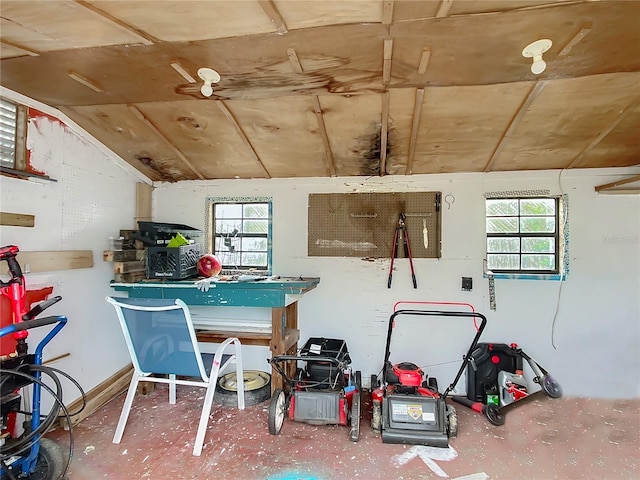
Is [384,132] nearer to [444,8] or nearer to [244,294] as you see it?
[444,8]

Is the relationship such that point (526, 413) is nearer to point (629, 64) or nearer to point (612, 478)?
point (612, 478)

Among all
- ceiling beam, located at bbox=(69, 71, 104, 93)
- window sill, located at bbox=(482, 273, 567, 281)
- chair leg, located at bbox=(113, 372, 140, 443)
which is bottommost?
chair leg, located at bbox=(113, 372, 140, 443)

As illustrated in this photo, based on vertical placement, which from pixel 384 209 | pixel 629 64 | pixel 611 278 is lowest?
pixel 611 278

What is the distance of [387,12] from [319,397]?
2.51m

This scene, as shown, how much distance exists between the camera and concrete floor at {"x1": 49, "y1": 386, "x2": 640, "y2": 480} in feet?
6.82

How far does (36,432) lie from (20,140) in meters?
1.87

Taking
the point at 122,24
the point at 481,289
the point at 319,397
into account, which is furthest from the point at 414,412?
the point at 122,24

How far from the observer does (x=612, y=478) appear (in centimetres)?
202

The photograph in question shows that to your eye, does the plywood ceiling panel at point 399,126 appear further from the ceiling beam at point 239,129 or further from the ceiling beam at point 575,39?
the ceiling beam at point 239,129

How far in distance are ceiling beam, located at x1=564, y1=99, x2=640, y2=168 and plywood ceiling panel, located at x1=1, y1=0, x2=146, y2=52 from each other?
123 inches

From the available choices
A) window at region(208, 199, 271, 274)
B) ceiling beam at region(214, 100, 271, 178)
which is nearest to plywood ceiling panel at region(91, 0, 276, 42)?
ceiling beam at region(214, 100, 271, 178)

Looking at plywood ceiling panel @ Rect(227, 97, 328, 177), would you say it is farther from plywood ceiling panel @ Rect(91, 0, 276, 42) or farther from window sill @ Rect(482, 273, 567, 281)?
window sill @ Rect(482, 273, 567, 281)

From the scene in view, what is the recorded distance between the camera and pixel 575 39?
1729 millimetres

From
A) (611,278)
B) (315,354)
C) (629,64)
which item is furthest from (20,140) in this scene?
(611,278)
